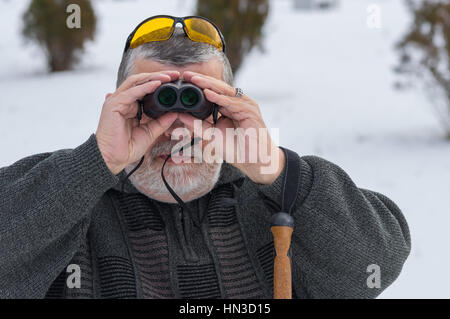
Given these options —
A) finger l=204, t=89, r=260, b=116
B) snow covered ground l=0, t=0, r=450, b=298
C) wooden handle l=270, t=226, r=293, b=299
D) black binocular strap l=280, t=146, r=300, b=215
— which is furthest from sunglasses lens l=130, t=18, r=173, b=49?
snow covered ground l=0, t=0, r=450, b=298

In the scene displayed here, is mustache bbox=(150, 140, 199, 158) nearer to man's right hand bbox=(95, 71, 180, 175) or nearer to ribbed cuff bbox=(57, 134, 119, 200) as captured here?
man's right hand bbox=(95, 71, 180, 175)

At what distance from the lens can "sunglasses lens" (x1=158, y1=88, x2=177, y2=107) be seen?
1.55 m

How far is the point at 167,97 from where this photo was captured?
1561 millimetres

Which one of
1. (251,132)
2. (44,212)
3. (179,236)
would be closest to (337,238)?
(251,132)

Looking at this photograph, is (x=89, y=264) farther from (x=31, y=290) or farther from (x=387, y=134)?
(x=387, y=134)

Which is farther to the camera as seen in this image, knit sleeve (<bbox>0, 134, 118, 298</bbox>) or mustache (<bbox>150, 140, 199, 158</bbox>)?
mustache (<bbox>150, 140, 199, 158</bbox>)

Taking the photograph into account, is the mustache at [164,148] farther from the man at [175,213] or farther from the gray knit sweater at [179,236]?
the gray knit sweater at [179,236]

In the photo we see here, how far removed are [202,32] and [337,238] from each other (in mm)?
866

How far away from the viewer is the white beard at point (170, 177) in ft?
5.70

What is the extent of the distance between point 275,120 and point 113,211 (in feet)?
16.1

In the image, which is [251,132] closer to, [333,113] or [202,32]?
[202,32]

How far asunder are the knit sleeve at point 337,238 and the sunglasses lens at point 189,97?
0.35m

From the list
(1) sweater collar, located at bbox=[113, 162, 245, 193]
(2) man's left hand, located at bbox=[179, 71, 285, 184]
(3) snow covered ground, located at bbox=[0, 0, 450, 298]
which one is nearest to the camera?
(2) man's left hand, located at bbox=[179, 71, 285, 184]
